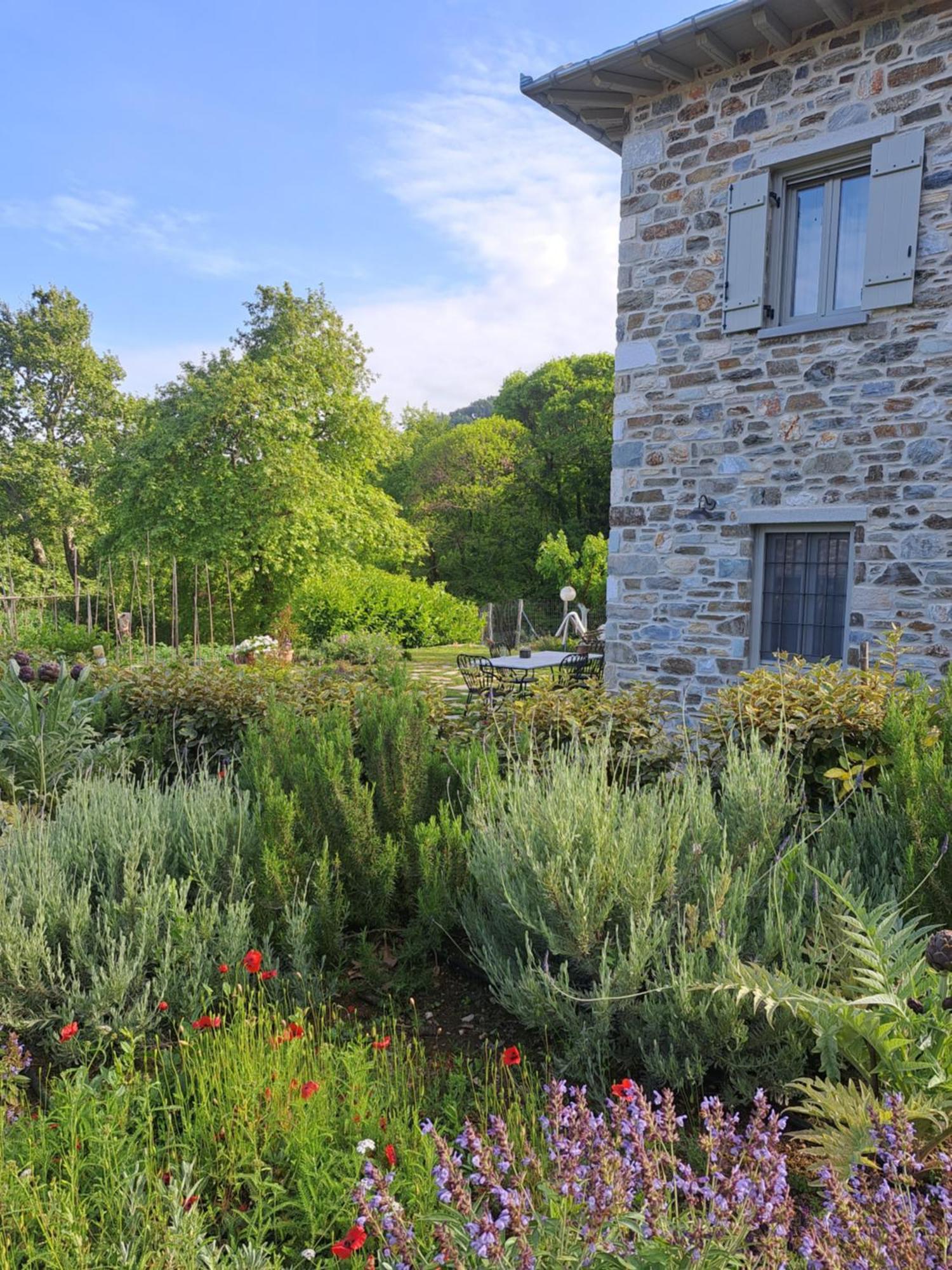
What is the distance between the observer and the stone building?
587 centimetres

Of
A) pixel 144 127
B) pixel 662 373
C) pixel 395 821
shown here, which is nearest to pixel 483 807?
pixel 395 821

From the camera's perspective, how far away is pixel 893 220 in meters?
5.93

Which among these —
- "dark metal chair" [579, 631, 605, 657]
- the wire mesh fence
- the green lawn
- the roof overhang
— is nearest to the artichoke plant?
the roof overhang

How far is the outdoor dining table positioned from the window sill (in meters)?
3.59

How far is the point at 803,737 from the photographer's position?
3904mm

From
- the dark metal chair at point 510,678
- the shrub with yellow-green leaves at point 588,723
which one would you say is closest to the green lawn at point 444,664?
the dark metal chair at point 510,678

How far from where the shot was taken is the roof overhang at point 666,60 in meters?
5.92

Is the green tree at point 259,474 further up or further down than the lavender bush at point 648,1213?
further up

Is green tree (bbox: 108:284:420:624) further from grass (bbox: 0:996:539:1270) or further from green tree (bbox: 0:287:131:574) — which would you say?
grass (bbox: 0:996:539:1270)

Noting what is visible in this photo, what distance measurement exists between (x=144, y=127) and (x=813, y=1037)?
948cm

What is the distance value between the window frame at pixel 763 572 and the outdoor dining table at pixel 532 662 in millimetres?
2248

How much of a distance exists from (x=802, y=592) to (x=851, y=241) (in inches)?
103

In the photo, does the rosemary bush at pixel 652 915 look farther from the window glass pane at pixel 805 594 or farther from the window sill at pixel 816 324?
the window sill at pixel 816 324

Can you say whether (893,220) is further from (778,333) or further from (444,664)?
(444,664)
